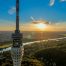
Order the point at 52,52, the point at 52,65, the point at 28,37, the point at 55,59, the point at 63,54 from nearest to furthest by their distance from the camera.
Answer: the point at 52,65 → the point at 55,59 → the point at 63,54 → the point at 52,52 → the point at 28,37

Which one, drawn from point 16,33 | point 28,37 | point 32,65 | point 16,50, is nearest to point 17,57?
point 16,50

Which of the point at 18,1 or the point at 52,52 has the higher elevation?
the point at 18,1

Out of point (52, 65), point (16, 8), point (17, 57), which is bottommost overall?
point (52, 65)

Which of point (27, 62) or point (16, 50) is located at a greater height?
point (16, 50)

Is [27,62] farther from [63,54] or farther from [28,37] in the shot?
[28,37]

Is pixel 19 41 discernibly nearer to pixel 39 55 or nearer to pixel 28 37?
pixel 39 55

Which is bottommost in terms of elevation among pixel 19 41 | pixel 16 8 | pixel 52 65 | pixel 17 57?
pixel 52 65

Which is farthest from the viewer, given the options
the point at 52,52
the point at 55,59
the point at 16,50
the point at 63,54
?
the point at 52,52

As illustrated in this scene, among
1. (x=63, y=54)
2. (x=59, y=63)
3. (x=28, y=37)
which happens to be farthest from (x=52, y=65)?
(x=28, y=37)

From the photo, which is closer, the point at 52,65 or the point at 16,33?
the point at 16,33
